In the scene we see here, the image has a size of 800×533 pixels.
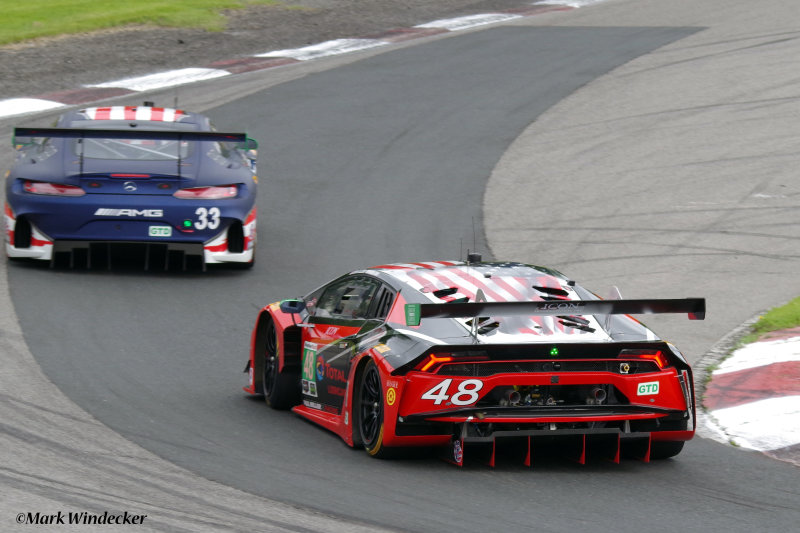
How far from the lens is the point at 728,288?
44.2ft

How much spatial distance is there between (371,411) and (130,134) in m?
6.73

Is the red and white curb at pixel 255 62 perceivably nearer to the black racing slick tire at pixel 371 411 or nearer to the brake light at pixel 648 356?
the black racing slick tire at pixel 371 411

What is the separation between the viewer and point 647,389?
7680 mm

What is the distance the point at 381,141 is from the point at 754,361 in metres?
11.2

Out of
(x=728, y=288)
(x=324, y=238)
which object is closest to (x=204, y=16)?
(x=324, y=238)

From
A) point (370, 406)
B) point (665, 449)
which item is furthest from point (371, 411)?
point (665, 449)

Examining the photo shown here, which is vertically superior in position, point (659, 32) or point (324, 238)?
point (659, 32)

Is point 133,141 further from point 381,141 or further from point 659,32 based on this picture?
point 659,32

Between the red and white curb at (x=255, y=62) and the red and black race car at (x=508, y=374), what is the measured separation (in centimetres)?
1505

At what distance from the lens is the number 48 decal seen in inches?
292

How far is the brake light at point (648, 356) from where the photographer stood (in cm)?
768

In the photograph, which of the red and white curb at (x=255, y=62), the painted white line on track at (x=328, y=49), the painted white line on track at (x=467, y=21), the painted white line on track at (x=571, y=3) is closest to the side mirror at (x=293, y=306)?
the red and white curb at (x=255, y=62)

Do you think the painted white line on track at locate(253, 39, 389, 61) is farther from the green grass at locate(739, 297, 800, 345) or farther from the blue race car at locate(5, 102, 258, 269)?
the green grass at locate(739, 297, 800, 345)

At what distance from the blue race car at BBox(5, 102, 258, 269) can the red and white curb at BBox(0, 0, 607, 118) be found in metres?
8.21
